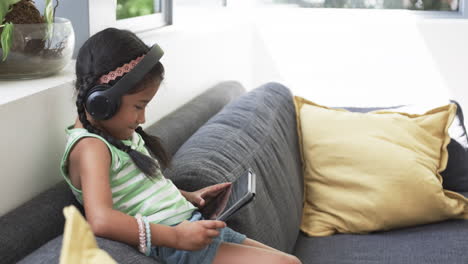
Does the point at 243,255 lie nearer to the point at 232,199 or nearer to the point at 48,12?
the point at 232,199

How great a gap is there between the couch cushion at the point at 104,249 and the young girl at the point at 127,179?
25mm

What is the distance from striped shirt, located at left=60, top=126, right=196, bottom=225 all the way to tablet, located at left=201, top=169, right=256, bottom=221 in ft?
0.28

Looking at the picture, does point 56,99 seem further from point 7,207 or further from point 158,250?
point 158,250

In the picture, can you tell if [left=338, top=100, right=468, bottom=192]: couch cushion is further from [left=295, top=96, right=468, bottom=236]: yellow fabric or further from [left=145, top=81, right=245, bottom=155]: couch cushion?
[left=145, top=81, right=245, bottom=155]: couch cushion

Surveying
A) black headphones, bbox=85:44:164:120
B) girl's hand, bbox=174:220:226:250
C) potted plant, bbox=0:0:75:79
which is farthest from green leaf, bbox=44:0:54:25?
girl's hand, bbox=174:220:226:250

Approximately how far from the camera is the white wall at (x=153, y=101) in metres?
1.43

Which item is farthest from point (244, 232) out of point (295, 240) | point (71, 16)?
point (71, 16)

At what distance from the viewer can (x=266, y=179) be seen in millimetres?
2117

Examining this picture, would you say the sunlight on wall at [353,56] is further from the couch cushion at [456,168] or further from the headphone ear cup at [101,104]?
the headphone ear cup at [101,104]

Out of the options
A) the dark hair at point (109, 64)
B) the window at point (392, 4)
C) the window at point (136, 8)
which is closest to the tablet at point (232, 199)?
the dark hair at point (109, 64)

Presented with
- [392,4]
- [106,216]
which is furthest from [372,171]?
[392,4]

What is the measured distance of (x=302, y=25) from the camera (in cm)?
406

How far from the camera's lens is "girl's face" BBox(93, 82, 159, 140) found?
4.76 ft

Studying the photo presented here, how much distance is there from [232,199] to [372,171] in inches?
39.8
